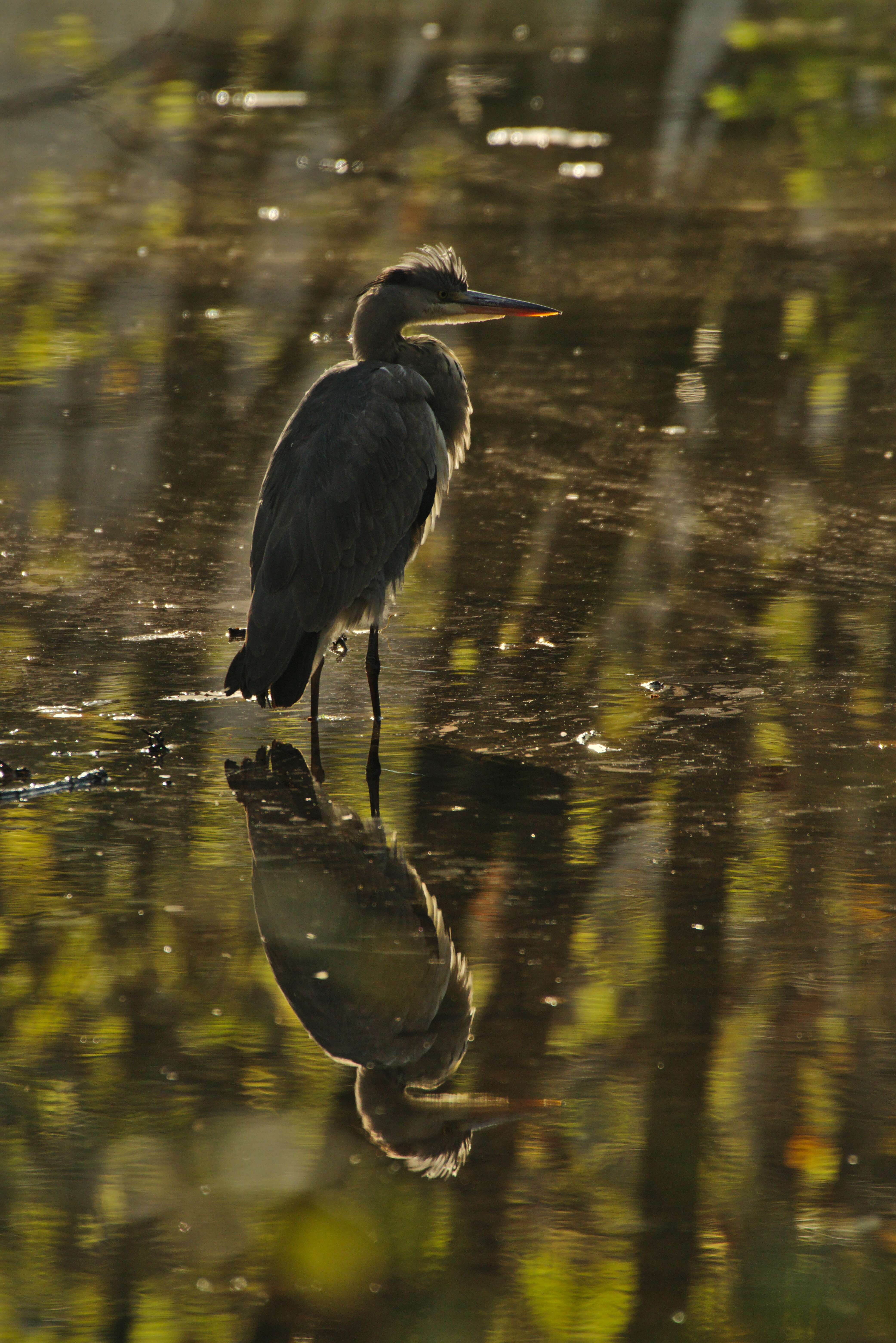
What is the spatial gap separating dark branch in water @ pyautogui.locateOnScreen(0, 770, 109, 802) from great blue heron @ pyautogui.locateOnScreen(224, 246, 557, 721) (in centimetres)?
65

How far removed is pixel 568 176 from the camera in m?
15.5

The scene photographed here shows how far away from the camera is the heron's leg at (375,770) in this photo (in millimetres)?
5641

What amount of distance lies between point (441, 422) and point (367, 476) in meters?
0.62

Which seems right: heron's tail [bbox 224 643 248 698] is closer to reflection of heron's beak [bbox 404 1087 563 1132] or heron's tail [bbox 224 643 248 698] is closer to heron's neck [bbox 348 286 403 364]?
heron's neck [bbox 348 286 403 364]

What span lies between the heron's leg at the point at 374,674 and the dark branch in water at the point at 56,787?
975 millimetres

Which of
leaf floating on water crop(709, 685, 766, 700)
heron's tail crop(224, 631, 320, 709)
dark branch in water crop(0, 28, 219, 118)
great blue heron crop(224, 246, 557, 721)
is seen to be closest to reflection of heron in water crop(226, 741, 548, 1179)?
heron's tail crop(224, 631, 320, 709)

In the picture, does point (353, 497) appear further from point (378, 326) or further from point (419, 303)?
point (419, 303)

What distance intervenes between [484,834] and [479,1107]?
4.66 feet

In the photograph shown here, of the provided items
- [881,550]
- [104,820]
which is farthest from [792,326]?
[104,820]

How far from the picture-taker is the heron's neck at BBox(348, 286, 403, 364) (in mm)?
6957

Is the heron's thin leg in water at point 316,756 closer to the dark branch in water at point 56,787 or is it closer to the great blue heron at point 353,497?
the great blue heron at point 353,497

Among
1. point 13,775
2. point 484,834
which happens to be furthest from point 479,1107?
point 13,775

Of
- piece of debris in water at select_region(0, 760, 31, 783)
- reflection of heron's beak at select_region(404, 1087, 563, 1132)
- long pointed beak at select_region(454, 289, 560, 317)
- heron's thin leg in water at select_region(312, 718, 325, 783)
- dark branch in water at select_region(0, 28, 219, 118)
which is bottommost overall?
heron's thin leg in water at select_region(312, 718, 325, 783)

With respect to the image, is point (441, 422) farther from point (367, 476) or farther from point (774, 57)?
point (774, 57)
